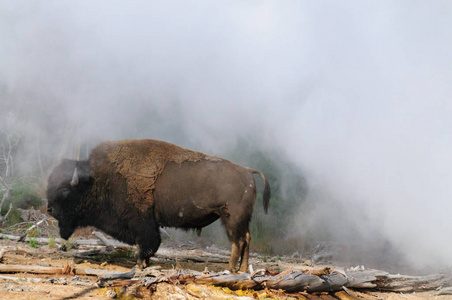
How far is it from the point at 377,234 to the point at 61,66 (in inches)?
528

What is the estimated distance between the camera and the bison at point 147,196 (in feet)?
20.2

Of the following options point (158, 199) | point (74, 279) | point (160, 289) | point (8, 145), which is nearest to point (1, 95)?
point (8, 145)

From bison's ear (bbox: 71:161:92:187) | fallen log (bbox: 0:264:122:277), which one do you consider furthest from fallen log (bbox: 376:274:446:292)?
bison's ear (bbox: 71:161:92:187)

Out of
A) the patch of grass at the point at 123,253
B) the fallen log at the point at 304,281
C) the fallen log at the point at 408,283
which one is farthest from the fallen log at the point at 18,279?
the fallen log at the point at 408,283

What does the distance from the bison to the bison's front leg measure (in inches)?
0.6

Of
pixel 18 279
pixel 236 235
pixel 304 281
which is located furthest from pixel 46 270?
pixel 304 281

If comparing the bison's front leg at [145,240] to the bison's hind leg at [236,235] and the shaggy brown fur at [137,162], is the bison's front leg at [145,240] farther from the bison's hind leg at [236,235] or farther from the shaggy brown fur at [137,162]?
the bison's hind leg at [236,235]

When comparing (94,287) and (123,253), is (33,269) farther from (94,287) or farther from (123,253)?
(123,253)

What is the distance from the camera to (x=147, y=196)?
20.4 feet

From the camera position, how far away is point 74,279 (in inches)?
176

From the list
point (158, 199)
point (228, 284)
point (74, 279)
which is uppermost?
point (158, 199)

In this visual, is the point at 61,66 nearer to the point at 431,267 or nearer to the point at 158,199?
the point at 158,199

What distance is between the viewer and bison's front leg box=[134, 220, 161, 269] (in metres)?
6.02

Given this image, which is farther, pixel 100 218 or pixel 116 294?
pixel 100 218
